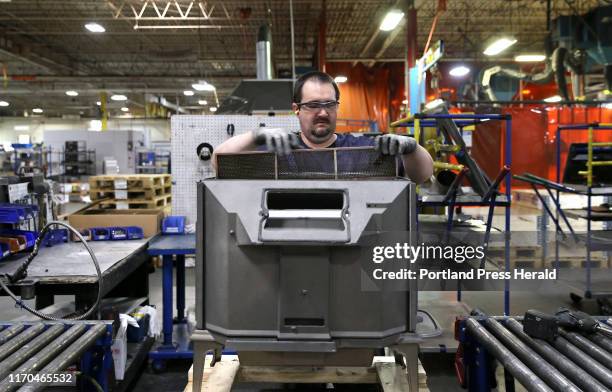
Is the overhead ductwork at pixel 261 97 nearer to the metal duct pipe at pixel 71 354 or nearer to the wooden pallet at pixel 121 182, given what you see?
the wooden pallet at pixel 121 182

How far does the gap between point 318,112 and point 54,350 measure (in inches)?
44.0

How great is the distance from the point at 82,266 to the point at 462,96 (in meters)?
8.71

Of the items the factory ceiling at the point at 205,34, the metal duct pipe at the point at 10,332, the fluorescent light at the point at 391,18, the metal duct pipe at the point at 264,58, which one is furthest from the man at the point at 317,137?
the factory ceiling at the point at 205,34

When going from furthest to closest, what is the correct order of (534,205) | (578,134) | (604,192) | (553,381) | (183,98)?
(183,98) → (578,134) → (534,205) → (604,192) → (553,381)

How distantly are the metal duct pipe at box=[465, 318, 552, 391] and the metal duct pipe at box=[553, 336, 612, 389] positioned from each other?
5.3 inches

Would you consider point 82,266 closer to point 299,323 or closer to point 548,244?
point 299,323

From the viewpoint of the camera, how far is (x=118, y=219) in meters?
4.01

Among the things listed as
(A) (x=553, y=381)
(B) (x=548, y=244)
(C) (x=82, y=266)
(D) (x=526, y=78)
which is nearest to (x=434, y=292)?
(B) (x=548, y=244)

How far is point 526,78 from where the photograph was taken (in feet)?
26.5

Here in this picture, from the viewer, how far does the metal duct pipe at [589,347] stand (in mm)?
1314

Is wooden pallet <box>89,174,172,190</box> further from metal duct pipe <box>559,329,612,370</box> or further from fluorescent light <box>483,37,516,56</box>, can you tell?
fluorescent light <box>483,37,516,56</box>

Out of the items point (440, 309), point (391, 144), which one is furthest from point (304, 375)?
point (440, 309)

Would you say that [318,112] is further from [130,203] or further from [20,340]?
A: [130,203]

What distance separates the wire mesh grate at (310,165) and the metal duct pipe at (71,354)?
0.75 meters
